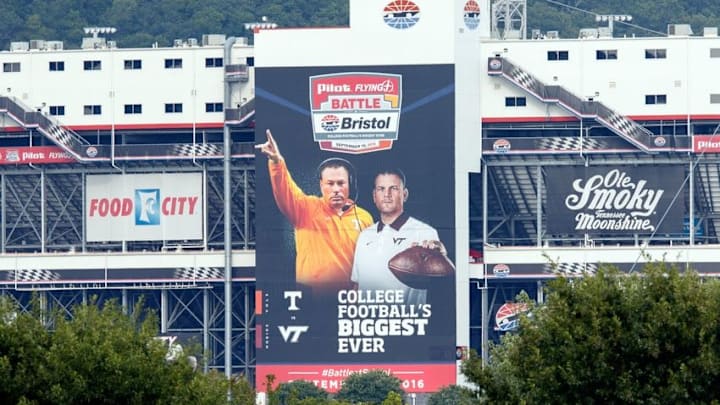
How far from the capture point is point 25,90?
542ft

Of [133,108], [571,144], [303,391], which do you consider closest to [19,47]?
[133,108]

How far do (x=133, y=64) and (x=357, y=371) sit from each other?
24357mm

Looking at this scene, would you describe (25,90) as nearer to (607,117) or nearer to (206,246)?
(206,246)

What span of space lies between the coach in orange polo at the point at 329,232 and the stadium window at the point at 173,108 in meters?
11.1

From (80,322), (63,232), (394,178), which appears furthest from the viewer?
(63,232)

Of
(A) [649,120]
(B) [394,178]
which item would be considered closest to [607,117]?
(A) [649,120]

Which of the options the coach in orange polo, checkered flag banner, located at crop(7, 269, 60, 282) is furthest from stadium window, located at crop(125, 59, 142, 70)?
the coach in orange polo

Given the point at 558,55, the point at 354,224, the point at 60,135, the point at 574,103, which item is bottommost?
the point at 354,224

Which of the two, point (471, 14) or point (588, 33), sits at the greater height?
point (471, 14)

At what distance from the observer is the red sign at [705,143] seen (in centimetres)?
15825

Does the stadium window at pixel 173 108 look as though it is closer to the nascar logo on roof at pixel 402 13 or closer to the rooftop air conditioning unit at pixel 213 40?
the rooftop air conditioning unit at pixel 213 40

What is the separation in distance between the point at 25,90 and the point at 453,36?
2698 cm

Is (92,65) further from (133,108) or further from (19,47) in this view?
(19,47)

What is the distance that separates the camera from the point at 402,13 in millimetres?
156125
